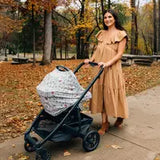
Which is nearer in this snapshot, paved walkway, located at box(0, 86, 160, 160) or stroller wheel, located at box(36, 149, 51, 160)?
stroller wheel, located at box(36, 149, 51, 160)

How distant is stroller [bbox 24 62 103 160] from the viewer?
2.97 m

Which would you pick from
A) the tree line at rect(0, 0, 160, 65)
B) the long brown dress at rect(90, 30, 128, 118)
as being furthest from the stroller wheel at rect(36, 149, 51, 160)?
the tree line at rect(0, 0, 160, 65)

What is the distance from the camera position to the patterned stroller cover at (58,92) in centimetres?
292

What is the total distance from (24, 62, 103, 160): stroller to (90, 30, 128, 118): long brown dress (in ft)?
1.49

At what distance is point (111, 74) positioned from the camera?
12.0 ft

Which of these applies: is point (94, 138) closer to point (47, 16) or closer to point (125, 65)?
point (125, 65)

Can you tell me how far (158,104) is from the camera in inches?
223

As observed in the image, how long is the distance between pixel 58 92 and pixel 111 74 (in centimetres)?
109

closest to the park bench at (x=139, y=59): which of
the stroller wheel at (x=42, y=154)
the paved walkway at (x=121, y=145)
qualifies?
the paved walkway at (x=121, y=145)

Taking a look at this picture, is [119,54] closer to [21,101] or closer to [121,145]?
[121,145]

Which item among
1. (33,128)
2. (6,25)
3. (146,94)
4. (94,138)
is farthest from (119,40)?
(6,25)

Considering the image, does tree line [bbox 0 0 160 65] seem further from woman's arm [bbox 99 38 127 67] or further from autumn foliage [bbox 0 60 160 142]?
woman's arm [bbox 99 38 127 67]

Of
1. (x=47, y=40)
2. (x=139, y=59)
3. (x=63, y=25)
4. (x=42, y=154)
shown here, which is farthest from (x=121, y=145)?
(x=63, y=25)

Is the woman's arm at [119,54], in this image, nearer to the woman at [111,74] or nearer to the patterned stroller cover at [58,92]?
the woman at [111,74]
